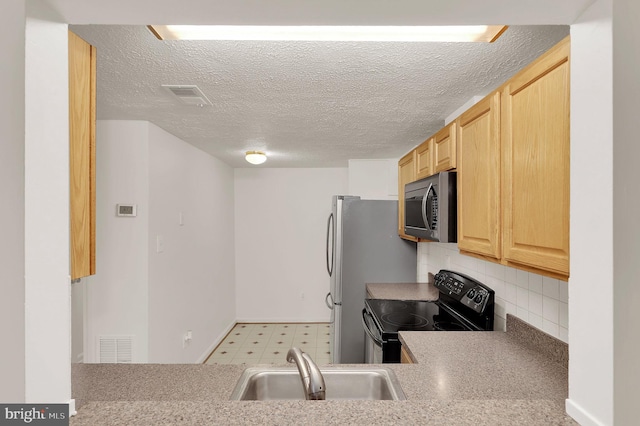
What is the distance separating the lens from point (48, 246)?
72 cm

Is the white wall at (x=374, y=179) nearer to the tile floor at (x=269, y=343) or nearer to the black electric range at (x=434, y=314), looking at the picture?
the black electric range at (x=434, y=314)

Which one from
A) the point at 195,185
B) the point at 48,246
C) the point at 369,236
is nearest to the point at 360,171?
the point at 369,236

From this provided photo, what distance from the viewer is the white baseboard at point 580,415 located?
0.70 metres

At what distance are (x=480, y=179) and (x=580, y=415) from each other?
1050 mm

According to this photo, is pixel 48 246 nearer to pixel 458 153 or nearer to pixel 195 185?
pixel 458 153

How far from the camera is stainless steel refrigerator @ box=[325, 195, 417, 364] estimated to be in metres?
3.11

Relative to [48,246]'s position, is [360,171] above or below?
above

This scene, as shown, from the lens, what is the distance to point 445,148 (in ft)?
6.68

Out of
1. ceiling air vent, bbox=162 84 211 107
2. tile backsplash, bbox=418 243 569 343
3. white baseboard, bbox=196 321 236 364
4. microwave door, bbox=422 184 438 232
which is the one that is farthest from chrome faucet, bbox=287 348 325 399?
white baseboard, bbox=196 321 236 364

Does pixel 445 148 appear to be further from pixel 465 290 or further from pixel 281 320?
pixel 281 320

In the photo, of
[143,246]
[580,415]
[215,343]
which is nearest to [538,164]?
[580,415]
